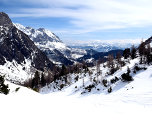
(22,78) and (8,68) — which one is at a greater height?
(8,68)

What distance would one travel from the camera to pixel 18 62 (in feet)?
495

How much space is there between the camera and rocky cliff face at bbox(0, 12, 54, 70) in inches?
5773

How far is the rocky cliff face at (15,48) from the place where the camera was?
14662 centimetres

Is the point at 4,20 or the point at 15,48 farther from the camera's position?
the point at 4,20

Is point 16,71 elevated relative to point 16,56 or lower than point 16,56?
lower

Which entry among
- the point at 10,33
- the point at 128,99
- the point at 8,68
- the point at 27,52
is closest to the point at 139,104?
the point at 128,99

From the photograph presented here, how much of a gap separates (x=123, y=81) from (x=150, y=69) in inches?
371

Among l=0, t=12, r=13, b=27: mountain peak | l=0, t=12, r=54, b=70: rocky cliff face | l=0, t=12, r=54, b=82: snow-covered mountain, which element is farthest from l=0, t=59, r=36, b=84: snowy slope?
l=0, t=12, r=13, b=27: mountain peak

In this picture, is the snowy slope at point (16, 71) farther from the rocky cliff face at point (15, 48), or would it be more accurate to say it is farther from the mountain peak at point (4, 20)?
the mountain peak at point (4, 20)

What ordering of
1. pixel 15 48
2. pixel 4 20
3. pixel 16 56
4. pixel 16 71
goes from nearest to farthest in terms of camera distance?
pixel 16 71
pixel 16 56
pixel 15 48
pixel 4 20

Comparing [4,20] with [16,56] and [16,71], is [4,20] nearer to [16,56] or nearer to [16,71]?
[16,56]

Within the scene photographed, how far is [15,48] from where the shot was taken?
6314 inches

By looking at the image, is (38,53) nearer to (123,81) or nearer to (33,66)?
(33,66)

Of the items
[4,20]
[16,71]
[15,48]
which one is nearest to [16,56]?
[15,48]
